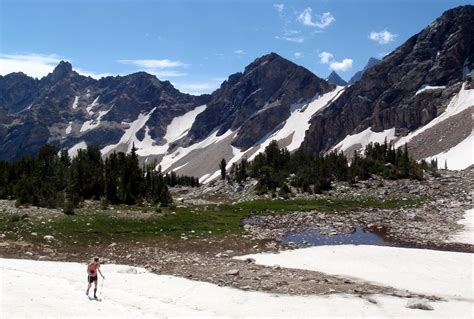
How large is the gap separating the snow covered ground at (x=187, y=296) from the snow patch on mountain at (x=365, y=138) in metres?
152

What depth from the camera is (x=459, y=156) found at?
112 metres

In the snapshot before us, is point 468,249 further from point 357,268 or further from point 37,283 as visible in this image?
point 37,283

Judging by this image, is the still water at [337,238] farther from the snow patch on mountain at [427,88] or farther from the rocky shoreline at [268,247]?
the snow patch on mountain at [427,88]

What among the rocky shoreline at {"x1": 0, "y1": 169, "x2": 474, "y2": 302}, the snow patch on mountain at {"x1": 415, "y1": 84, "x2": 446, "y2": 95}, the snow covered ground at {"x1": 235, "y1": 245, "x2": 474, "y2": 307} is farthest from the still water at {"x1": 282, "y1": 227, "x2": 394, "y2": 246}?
the snow patch on mountain at {"x1": 415, "y1": 84, "x2": 446, "y2": 95}

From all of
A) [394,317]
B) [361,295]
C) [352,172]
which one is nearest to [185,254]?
[361,295]

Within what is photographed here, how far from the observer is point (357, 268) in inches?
1014

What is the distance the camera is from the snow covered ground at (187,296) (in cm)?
1770

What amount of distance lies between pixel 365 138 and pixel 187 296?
171393 mm

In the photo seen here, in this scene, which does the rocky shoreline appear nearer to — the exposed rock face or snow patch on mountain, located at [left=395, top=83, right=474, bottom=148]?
snow patch on mountain, located at [left=395, top=83, right=474, bottom=148]

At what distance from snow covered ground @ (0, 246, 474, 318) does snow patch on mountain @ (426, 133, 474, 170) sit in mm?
87276

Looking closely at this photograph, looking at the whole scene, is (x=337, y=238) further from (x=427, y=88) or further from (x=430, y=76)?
(x=430, y=76)

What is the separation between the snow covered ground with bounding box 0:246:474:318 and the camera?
1770cm

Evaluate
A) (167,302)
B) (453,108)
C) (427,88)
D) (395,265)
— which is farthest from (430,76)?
(167,302)

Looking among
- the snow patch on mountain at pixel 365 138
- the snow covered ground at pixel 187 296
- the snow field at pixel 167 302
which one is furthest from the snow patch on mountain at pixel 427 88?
the snow field at pixel 167 302
